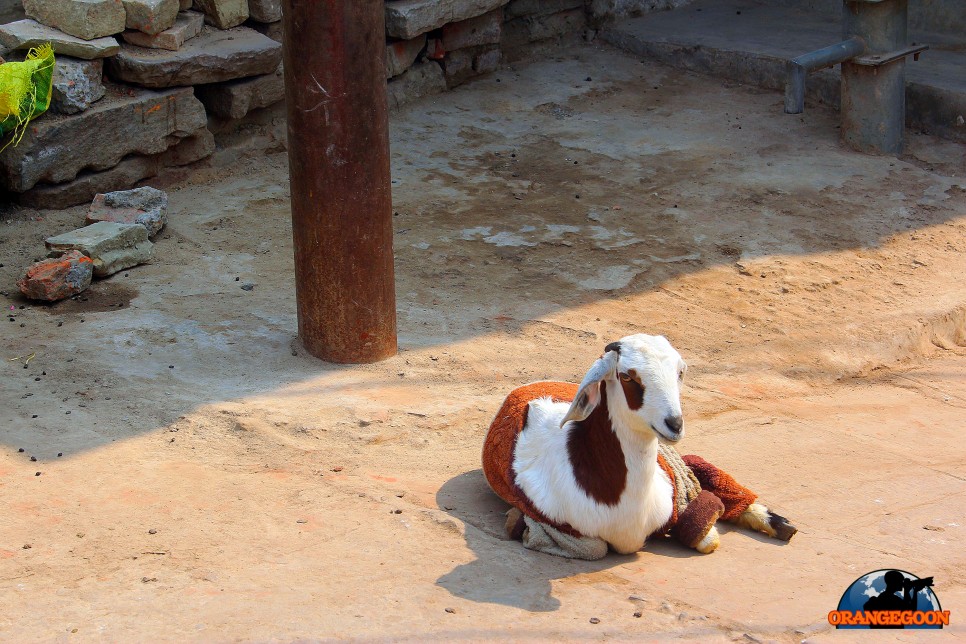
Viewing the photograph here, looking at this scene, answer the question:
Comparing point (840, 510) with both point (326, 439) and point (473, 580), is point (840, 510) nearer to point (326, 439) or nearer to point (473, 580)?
point (473, 580)

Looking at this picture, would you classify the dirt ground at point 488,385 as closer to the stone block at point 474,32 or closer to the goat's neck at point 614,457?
the goat's neck at point 614,457

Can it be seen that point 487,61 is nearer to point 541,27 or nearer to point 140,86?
point 541,27

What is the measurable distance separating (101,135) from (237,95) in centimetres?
118

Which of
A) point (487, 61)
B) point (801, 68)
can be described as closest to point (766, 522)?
point (801, 68)

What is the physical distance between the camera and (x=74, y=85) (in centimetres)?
738

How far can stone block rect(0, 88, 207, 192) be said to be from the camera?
285 inches

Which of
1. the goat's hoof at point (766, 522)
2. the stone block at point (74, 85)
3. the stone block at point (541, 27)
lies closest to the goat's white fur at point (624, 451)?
A: the goat's hoof at point (766, 522)

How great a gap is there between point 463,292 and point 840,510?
9.04ft

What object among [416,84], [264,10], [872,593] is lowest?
[872,593]

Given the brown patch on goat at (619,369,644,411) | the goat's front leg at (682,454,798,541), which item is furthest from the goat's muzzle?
the goat's front leg at (682,454,798,541)

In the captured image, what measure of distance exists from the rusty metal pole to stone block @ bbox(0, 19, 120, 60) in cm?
271

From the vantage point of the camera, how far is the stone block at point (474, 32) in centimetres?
1001

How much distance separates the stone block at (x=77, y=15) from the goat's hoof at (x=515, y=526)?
5137 millimetres

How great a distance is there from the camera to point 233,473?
181 inches
